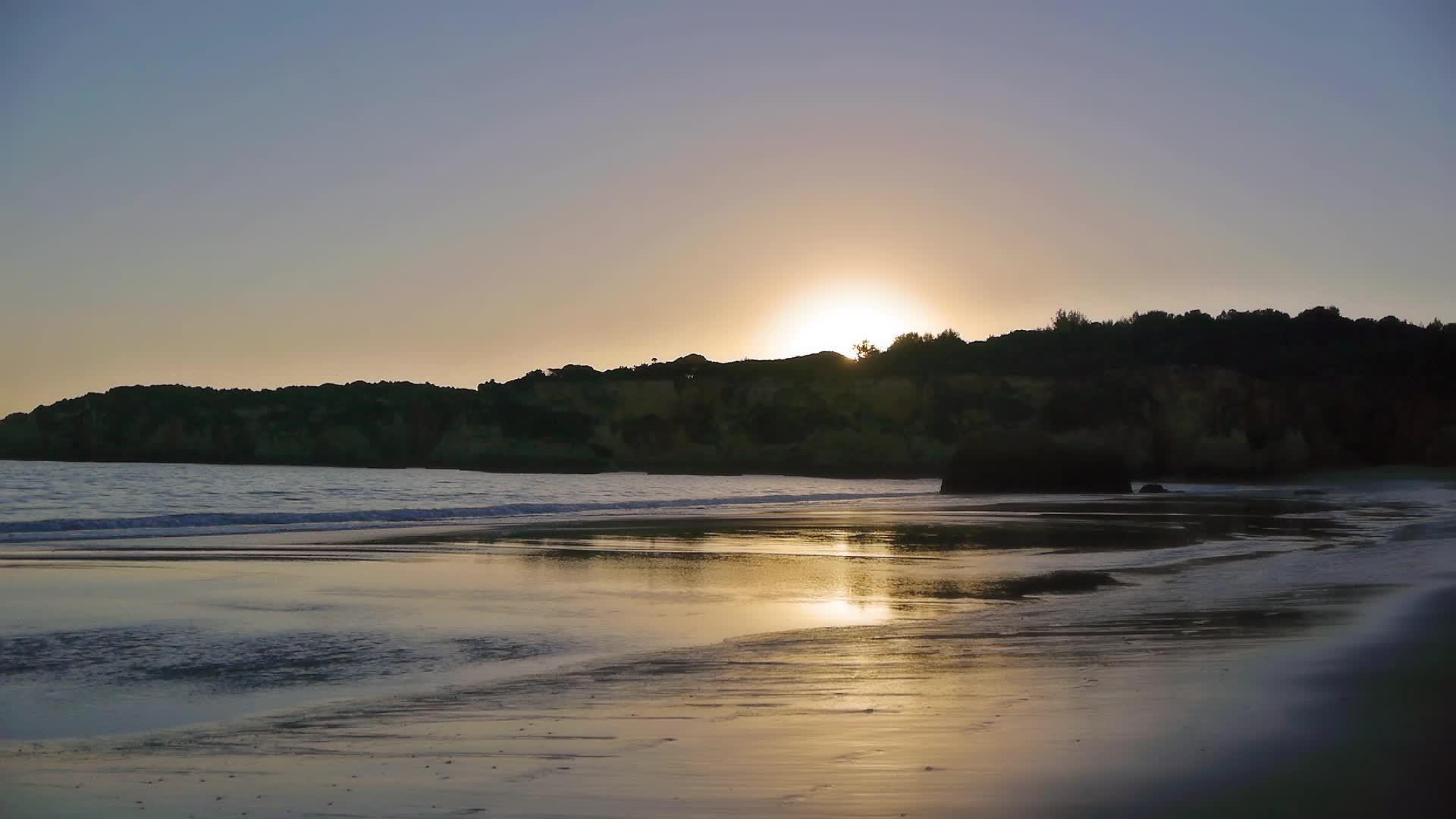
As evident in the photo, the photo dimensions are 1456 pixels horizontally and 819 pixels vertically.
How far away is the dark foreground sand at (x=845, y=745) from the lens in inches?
199

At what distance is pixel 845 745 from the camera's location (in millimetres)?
6023

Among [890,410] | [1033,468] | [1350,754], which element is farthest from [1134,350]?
[1350,754]

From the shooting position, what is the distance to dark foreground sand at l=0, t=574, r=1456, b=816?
5.07 metres

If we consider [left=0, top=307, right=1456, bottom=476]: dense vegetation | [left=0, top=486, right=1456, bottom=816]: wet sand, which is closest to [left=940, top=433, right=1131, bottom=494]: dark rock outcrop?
[left=0, top=307, right=1456, bottom=476]: dense vegetation

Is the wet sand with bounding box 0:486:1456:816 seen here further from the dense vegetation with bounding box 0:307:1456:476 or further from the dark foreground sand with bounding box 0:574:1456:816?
the dense vegetation with bounding box 0:307:1456:476

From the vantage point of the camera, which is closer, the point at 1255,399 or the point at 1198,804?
the point at 1198,804

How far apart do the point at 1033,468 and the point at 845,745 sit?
44743mm

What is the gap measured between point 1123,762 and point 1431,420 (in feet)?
244

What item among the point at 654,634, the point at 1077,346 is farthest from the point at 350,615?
the point at 1077,346

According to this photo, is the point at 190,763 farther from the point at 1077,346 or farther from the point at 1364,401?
the point at 1077,346

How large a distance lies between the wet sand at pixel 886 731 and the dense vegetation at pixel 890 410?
56152 millimetres

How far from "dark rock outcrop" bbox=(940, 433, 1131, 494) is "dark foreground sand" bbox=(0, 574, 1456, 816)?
40.4m

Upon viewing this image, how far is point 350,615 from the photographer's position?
1133 centimetres

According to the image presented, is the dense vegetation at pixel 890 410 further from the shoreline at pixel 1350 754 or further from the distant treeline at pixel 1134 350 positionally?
the shoreline at pixel 1350 754
